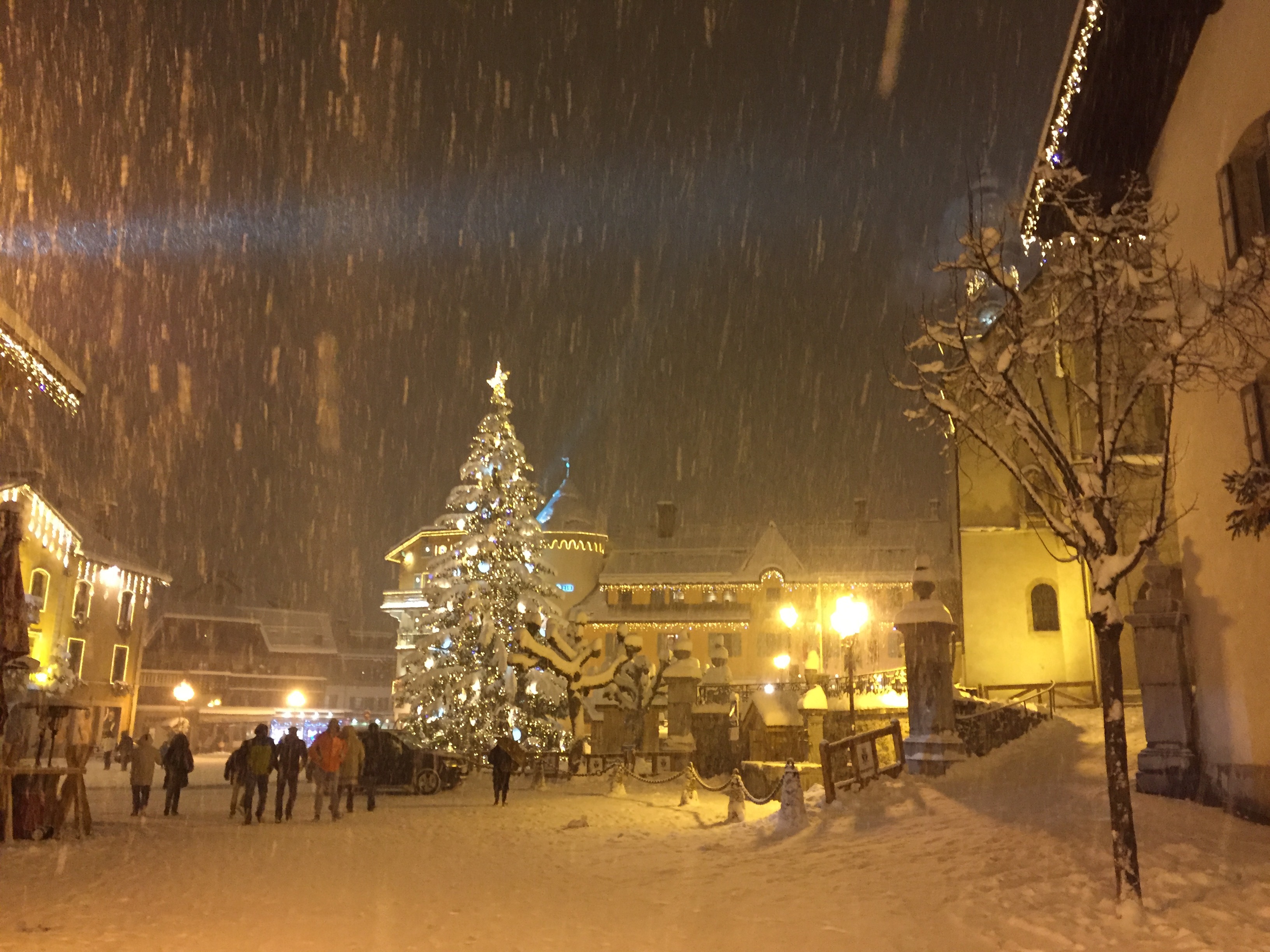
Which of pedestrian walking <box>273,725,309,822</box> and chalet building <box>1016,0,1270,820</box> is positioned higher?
chalet building <box>1016,0,1270,820</box>

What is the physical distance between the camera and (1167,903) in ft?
25.5

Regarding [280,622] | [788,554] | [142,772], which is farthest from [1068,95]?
[280,622]

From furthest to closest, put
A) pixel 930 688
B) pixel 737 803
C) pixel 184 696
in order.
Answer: pixel 184 696
pixel 930 688
pixel 737 803

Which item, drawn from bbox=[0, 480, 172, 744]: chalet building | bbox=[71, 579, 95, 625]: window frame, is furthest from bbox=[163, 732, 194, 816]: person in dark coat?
bbox=[71, 579, 95, 625]: window frame

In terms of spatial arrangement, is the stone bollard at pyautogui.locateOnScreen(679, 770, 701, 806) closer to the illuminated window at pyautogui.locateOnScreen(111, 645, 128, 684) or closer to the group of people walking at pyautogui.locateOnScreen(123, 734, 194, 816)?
the group of people walking at pyautogui.locateOnScreen(123, 734, 194, 816)

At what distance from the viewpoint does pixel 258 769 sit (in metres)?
16.8

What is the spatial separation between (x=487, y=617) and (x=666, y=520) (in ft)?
120

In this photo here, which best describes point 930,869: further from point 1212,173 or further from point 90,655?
point 90,655

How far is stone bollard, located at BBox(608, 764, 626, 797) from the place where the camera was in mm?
21891

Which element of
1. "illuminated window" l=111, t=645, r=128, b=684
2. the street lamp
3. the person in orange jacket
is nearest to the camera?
the person in orange jacket

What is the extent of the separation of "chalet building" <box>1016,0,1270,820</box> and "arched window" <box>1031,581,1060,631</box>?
1936 cm

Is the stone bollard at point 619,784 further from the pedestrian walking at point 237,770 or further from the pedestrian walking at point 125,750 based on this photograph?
the pedestrian walking at point 125,750

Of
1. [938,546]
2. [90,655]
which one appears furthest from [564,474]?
[90,655]

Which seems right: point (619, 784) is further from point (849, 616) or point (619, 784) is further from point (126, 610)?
point (126, 610)
